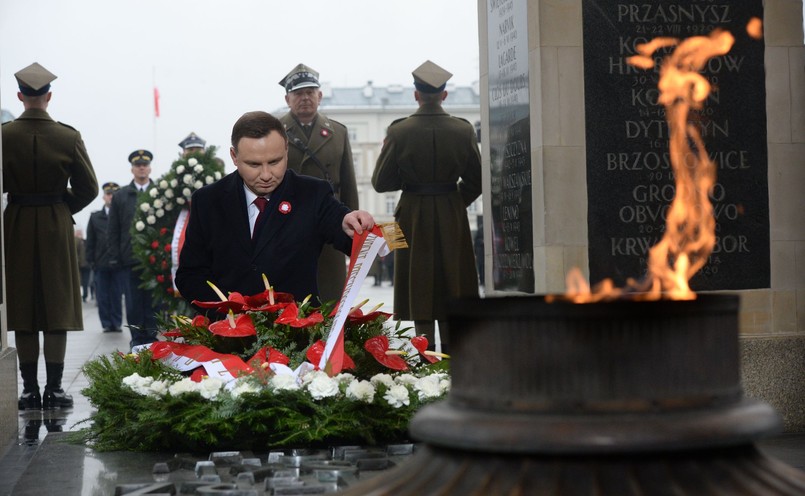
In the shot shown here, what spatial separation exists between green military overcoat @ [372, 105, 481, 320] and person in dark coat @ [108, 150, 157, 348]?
14.5ft

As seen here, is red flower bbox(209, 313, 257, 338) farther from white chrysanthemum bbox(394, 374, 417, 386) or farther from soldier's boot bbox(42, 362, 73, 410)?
soldier's boot bbox(42, 362, 73, 410)

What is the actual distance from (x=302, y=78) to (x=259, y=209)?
403 cm

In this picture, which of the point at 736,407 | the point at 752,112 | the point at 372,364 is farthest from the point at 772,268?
the point at 736,407

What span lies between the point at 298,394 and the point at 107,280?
43.7ft

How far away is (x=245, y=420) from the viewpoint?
506 cm

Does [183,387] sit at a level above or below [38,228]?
below

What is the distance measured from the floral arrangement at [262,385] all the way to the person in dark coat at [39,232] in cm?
327

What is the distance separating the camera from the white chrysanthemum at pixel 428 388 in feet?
17.4

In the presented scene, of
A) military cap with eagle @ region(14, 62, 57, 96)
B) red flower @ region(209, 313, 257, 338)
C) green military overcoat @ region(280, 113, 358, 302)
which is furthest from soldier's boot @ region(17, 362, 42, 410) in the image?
red flower @ region(209, 313, 257, 338)

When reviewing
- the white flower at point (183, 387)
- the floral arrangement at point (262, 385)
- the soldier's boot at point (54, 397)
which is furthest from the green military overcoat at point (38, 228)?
the white flower at point (183, 387)

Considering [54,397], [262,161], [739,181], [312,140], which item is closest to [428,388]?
[262,161]

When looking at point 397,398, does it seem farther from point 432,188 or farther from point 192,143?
point 192,143

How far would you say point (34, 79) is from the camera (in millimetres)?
9133

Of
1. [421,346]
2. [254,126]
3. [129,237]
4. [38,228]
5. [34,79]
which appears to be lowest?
[421,346]
